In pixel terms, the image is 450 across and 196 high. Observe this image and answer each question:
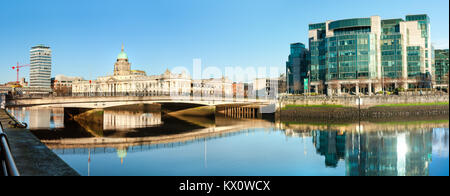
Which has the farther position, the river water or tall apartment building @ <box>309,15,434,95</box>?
tall apartment building @ <box>309,15,434,95</box>

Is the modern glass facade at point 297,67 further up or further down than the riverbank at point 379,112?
further up

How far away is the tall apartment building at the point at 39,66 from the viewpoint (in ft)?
591

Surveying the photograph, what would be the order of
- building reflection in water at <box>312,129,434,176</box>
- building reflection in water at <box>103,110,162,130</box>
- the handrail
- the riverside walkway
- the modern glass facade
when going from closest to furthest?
the handrail
the riverside walkway
building reflection in water at <box>312,129,434,176</box>
building reflection in water at <box>103,110,162,130</box>
the modern glass facade

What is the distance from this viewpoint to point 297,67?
4195 inches

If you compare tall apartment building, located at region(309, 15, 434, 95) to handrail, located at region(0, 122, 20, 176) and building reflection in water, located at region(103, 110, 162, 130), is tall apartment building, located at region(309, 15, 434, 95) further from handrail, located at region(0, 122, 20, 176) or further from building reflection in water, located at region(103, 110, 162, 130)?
handrail, located at region(0, 122, 20, 176)

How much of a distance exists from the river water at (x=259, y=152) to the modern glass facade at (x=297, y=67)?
2591 inches

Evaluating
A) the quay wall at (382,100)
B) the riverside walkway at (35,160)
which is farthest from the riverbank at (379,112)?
the riverside walkway at (35,160)

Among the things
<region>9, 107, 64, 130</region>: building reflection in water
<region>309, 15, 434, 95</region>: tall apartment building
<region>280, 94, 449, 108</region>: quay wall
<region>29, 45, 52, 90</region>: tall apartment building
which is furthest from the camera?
<region>29, 45, 52, 90</region>: tall apartment building

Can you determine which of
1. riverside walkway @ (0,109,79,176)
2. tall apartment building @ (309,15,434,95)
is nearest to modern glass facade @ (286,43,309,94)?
tall apartment building @ (309,15,434,95)

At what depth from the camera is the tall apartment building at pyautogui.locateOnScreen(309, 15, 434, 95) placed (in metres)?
77.1

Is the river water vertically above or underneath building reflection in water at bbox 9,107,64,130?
underneath

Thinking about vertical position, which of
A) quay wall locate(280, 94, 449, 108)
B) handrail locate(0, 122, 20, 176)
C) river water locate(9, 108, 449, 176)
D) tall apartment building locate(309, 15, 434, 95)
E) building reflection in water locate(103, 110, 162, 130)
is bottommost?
river water locate(9, 108, 449, 176)

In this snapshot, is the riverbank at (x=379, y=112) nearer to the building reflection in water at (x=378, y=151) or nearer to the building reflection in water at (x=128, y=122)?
the building reflection in water at (x=378, y=151)
